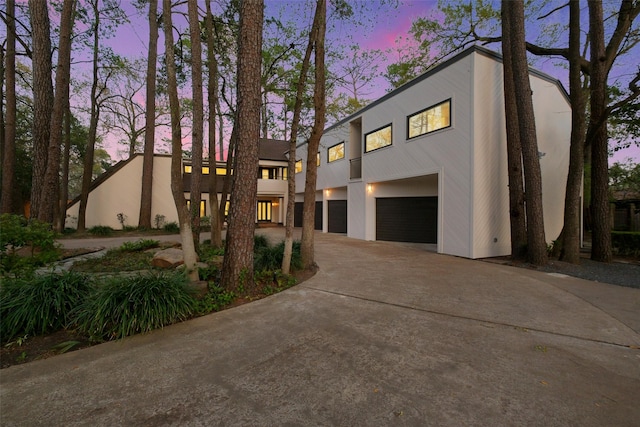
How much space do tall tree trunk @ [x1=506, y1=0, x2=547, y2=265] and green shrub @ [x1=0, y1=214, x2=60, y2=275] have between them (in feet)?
32.2

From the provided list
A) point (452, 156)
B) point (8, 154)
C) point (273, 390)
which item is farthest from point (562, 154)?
point (8, 154)

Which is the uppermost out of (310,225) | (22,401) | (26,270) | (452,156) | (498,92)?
(498,92)

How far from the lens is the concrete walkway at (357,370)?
73.3 inches

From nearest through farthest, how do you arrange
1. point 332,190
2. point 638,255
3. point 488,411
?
1. point 488,411
2. point 638,255
3. point 332,190

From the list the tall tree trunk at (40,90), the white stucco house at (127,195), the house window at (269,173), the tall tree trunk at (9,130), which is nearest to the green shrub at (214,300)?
the tall tree trunk at (40,90)

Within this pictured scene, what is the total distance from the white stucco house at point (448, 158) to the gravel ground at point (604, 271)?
170 cm

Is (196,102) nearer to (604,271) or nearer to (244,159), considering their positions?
(244,159)

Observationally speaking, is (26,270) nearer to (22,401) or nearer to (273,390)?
(22,401)

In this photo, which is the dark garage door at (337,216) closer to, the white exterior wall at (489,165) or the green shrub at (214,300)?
the white exterior wall at (489,165)

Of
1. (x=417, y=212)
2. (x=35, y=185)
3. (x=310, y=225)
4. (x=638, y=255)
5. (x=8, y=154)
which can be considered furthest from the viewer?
(x=417, y=212)

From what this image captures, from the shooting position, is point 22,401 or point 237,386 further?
point 237,386

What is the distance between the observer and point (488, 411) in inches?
74.4

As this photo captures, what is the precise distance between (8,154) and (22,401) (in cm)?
1363

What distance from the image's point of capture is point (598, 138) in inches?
303
